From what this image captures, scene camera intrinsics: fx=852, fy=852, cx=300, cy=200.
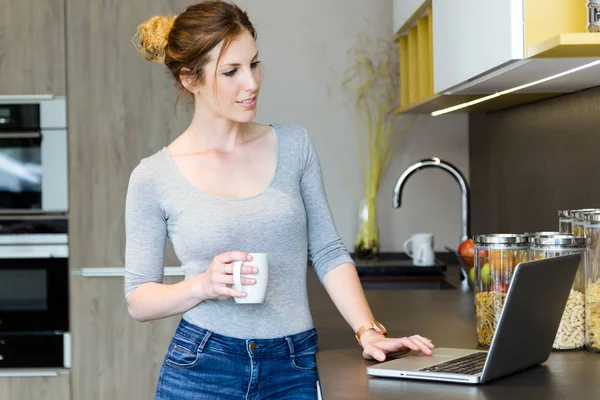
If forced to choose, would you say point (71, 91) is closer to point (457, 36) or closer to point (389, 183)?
point (389, 183)

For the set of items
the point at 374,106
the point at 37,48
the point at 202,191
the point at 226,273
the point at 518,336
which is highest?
the point at 37,48

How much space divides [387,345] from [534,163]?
1.50 meters

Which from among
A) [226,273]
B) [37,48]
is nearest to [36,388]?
[37,48]

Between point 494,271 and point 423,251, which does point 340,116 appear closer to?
point 423,251

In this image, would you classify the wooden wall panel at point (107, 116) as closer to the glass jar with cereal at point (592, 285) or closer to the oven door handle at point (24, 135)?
the oven door handle at point (24, 135)

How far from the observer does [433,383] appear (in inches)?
53.2

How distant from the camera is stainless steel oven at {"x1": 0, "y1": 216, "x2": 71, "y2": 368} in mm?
3445

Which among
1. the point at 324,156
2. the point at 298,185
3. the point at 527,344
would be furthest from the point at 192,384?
the point at 324,156

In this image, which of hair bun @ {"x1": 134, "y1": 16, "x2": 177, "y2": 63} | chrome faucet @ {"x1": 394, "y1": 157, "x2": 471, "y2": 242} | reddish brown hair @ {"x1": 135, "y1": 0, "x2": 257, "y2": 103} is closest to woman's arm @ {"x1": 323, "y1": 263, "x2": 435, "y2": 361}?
reddish brown hair @ {"x1": 135, "y1": 0, "x2": 257, "y2": 103}

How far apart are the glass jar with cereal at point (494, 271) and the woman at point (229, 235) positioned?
0.16 metres

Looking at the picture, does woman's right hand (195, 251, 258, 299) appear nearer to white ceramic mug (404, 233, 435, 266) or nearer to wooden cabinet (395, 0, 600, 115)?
wooden cabinet (395, 0, 600, 115)

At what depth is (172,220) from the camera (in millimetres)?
1645

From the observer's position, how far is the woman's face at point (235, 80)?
1611mm

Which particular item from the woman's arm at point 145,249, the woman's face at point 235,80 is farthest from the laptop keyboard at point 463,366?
the woman's face at point 235,80
